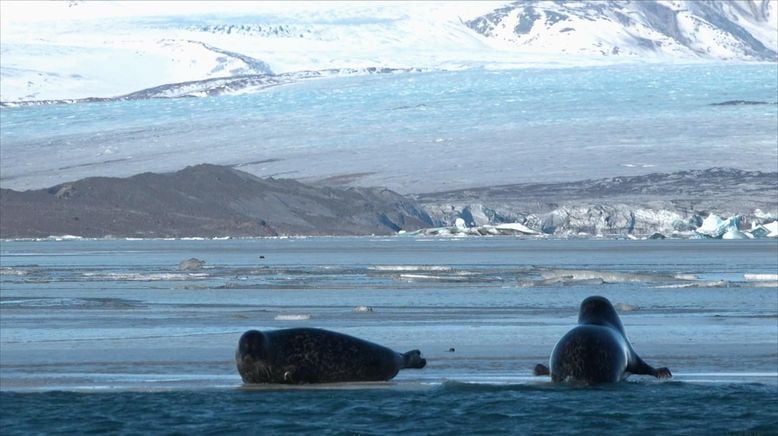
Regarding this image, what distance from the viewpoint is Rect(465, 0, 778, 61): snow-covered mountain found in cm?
8575

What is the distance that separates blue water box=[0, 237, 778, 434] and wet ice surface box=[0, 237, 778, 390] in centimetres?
3

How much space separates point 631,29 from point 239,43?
88.2 ft

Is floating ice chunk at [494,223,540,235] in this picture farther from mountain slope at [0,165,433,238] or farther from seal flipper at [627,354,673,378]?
seal flipper at [627,354,673,378]

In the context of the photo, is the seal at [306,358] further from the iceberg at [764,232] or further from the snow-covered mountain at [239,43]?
the snow-covered mountain at [239,43]

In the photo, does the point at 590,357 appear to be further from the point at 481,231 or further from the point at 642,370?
the point at 481,231

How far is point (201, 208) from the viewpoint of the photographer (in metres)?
43.8

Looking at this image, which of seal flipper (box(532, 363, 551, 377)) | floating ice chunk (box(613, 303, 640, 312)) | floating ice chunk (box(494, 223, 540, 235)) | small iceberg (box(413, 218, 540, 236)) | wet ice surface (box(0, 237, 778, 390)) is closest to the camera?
seal flipper (box(532, 363, 551, 377))

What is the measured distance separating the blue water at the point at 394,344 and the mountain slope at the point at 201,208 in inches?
793

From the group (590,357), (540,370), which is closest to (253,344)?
(540,370)

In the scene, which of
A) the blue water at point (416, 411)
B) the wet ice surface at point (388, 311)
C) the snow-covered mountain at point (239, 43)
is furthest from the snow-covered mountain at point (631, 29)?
the blue water at point (416, 411)

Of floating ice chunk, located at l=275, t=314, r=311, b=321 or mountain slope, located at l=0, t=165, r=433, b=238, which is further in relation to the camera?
mountain slope, located at l=0, t=165, r=433, b=238

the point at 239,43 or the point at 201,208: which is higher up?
the point at 239,43

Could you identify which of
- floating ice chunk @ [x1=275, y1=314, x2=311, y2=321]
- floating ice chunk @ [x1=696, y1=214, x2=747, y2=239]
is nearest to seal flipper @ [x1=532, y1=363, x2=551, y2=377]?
floating ice chunk @ [x1=275, y1=314, x2=311, y2=321]

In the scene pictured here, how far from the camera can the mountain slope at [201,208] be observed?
138ft
